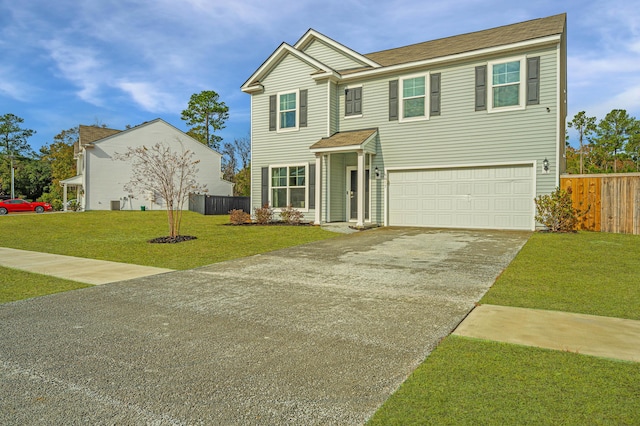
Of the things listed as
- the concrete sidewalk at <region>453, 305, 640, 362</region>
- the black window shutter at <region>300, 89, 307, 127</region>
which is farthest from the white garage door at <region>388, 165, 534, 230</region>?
the concrete sidewalk at <region>453, 305, 640, 362</region>

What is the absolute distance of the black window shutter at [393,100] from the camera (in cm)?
1491

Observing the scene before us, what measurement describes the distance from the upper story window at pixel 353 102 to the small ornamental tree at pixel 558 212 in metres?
7.51

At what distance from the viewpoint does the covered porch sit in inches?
571

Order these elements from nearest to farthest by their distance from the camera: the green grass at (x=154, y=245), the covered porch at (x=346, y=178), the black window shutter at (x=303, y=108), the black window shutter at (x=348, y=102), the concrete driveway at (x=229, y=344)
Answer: the concrete driveway at (x=229, y=344), the green grass at (x=154, y=245), the covered porch at (x=346, y=178), the black window shutter at (x=348, y=102), the black window shutter at (x=303, y=108)

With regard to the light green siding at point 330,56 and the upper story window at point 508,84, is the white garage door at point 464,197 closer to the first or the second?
the upper story window at point 508,84

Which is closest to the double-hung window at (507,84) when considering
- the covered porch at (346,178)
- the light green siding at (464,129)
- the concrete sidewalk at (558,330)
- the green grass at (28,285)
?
the light green siding at (464,129)

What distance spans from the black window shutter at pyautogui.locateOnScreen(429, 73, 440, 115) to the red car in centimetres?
3078

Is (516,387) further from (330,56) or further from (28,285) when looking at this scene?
(330,56)

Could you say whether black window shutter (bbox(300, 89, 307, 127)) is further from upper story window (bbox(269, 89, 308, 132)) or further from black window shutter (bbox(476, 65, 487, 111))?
black window shutter (bbox(476, 65, 487, 111))

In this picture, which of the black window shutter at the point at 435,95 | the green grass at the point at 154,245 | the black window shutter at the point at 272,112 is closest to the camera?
the green grass at the point at 154,245

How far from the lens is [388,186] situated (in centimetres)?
1523

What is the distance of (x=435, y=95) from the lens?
14188 millimetres

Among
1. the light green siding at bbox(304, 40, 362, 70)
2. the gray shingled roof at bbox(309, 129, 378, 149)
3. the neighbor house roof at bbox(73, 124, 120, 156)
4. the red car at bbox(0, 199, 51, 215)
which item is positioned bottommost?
the red car at bbox(0, 199, 51, 215)

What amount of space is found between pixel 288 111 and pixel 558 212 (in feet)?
35.7
